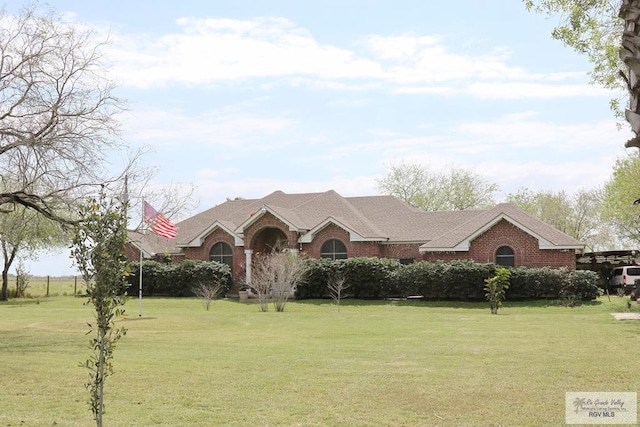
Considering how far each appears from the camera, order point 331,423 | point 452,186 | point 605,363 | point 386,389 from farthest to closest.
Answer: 1. point 452,186
2. point 605,363
3. point 386,389
4. point 331,423

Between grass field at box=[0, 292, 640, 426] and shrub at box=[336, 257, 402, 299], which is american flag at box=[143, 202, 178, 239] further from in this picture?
shrub at box=[336, 257, 402, 299]

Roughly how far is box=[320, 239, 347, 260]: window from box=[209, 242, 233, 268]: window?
670 centimetres

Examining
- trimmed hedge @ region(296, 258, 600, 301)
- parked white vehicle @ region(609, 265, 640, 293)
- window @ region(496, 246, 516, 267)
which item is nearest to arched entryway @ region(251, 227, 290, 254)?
trimmed hedge @ region(296, 258, 600, 301)

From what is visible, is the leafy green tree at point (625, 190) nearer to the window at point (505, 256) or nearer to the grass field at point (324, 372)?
the window at point (505, 256)

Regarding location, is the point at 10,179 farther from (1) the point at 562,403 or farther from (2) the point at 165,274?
(2) the point at 165,274

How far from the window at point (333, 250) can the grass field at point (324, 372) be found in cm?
1684

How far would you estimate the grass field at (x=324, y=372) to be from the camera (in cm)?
1004

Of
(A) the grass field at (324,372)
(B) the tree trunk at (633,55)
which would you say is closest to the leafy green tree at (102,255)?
(A) the grass field at (324,372)

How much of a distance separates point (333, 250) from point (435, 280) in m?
7.86

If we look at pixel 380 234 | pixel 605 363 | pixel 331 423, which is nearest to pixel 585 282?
pixel 380 234

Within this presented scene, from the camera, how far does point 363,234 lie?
40500 millimetres

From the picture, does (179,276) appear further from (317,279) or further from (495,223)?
(495,223)

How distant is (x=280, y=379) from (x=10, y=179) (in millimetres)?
12046

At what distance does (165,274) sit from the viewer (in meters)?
43.2
